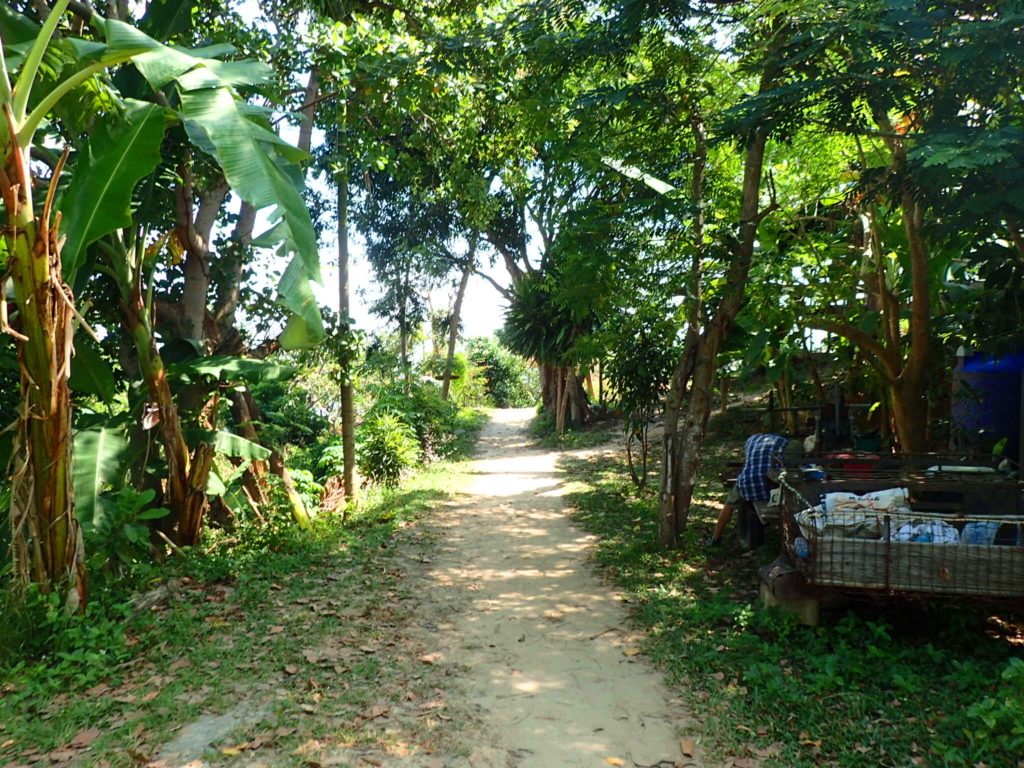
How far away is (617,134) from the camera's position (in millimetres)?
7938

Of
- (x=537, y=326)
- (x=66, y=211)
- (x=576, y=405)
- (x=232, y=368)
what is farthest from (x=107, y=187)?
(x=576, y=405)

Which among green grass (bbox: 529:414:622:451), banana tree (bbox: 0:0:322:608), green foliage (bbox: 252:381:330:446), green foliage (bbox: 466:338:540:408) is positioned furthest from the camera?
green foliage (bbox: 466:338:540:408)

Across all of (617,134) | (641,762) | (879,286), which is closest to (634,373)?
(879,286)

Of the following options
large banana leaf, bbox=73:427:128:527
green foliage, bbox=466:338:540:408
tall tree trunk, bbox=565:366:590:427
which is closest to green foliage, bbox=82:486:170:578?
large banana leaf, bbox=73:427:128:527

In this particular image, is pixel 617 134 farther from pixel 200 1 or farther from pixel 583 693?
pixel 583 693

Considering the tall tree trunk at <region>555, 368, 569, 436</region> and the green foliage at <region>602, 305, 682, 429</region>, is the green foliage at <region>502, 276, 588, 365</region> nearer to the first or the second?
the tall tree trunk at <region>555, 368, 569, 436</region>

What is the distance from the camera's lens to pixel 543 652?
17.9 feet

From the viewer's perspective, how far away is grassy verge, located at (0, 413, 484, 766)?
3.96 meters

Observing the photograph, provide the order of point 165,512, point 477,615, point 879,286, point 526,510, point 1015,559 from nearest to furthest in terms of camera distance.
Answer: point 1015,559 → point 165,512 → point 477,615 → point 879,286 → point 526,510

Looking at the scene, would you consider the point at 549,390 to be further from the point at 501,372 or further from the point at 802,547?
the point at 802,547

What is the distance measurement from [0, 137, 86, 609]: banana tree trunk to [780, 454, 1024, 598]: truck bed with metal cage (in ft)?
16.5

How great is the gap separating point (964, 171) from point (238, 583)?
6.60 m

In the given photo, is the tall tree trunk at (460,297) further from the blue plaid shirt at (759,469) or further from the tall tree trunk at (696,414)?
the blue plaid shirt at (759,469)

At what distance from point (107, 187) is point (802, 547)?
5355 mm
